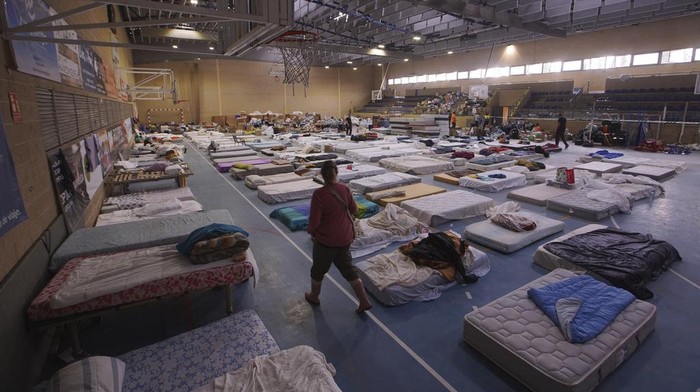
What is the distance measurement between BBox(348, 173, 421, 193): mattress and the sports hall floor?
10.0 ft

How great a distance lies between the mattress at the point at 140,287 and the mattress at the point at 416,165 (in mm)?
7557

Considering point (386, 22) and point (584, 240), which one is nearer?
point (584, 240)

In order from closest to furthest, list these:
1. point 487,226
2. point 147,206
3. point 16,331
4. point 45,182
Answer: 1. point 16,331
2. point 45,182
3. point 487,226
4. point 147,206

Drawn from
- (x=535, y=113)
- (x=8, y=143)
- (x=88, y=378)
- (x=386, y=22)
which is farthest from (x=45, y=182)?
(x=535, y=113)

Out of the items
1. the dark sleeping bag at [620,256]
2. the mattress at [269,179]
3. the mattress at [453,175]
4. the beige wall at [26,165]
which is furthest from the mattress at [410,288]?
the mattress at [269,179]

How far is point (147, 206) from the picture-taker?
6148mm

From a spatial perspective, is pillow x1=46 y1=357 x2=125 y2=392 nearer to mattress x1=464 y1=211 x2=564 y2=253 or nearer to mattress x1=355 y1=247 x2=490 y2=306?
mattress x1=355 y1=247 x2=490 y2=306

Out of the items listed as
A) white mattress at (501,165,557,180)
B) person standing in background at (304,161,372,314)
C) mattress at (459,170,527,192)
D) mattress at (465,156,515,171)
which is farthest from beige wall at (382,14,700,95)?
person standing in background at (304,161,372,314)

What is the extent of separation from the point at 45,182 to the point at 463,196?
6.28 meters

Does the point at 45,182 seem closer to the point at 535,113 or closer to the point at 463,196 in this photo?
the point at 463,196

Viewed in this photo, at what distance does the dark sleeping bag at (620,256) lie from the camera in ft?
12.8

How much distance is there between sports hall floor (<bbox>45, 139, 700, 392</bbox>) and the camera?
A: 111 inches

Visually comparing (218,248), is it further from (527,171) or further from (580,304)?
(527,171)

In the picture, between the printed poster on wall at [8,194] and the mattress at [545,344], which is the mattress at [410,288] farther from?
the printed poster on wall at [8,194]
